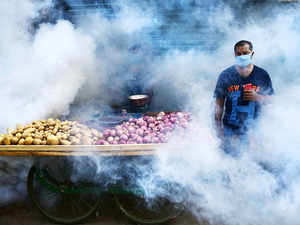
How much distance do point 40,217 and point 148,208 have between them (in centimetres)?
182

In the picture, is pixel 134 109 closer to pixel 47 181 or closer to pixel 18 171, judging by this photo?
pixel 47 181

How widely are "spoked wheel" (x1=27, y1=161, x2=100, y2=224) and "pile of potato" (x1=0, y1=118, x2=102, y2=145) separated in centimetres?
54

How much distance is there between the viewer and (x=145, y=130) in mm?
3344

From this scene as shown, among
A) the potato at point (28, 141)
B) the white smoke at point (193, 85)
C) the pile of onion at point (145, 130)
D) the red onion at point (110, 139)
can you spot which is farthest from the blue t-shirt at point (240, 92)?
the potato at point (28, 141)

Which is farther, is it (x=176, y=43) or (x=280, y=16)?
(x=176, y=43)

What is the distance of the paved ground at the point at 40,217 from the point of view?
3.24m

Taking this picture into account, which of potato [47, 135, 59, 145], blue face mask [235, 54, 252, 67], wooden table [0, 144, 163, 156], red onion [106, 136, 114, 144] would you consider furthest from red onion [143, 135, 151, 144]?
blue face mask [235, 54, 252, 67]

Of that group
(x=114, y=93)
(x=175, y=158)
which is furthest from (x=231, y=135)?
(x=114, y=93)

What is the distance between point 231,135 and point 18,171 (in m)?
3.94

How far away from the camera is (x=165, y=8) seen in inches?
196

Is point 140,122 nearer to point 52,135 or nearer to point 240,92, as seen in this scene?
point 52,135

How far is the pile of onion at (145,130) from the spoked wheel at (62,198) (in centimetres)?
81

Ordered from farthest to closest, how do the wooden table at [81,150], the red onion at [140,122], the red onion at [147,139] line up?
1. the red onion at [140,122]
2. the red onion at [147,139]
3. the wooden table at [81,150]

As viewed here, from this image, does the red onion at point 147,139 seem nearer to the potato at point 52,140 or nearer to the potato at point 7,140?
the potato at point 52,140
